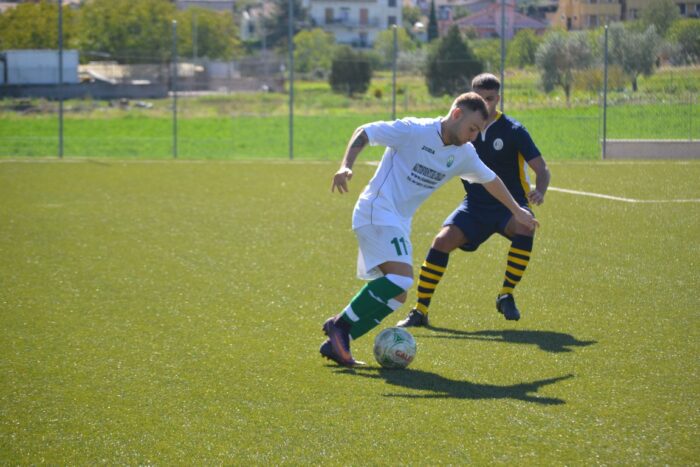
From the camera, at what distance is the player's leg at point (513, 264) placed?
796 centimetres

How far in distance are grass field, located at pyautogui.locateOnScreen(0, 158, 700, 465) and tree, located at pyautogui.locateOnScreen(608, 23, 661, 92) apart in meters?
11.3

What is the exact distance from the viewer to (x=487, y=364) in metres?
6.52

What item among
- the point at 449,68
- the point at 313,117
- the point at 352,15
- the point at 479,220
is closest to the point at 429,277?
the point at 479,220

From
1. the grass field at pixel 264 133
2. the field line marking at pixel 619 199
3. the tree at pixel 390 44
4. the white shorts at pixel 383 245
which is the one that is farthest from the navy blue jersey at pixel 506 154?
the tree at pixel 390 44

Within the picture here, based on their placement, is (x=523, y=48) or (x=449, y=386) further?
(x=523, y=48)

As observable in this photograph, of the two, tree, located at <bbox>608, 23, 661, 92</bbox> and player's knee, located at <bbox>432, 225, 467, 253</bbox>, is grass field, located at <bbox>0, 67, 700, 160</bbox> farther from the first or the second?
player's knee, located at <bbox>432, 225, 467, 253</bbox>

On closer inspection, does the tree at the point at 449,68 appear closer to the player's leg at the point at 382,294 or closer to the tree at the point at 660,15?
the tree at the point at 660,15

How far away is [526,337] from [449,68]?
19.5 m

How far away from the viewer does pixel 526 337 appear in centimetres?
737

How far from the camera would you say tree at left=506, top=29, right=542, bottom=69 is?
966 inches

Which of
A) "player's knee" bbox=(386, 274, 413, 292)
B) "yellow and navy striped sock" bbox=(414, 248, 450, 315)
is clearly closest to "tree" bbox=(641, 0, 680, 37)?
"yellow and navy striped sock" bbox=(414, 248, 450, 315)

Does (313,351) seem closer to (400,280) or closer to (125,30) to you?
(400,280)

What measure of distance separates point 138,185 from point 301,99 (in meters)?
12.2

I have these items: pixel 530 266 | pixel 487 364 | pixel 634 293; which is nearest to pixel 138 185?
pixel 530 266
